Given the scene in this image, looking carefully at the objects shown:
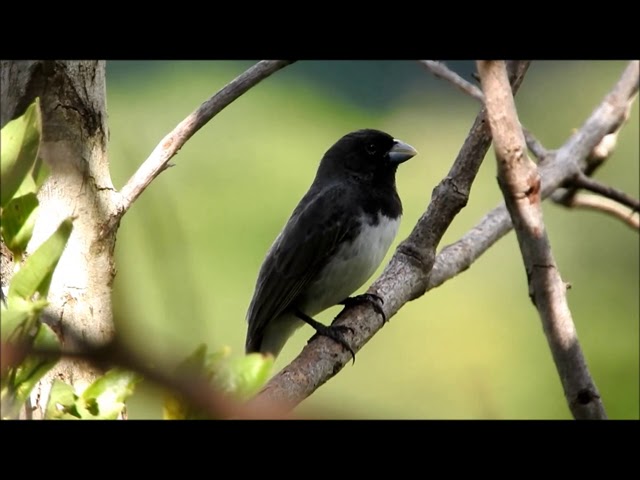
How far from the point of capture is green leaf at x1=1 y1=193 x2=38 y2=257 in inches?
47.8

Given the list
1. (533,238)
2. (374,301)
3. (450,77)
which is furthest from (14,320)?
(450,77)

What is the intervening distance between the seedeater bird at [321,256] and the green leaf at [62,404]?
1.83 meters

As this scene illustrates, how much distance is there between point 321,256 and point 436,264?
1.52 ft

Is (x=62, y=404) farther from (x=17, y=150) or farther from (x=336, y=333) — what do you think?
(x=336, y=333)

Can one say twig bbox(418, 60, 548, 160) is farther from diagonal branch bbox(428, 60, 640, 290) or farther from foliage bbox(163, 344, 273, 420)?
foliage bbox(163, 344, 273, 420)

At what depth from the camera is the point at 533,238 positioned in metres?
2.30

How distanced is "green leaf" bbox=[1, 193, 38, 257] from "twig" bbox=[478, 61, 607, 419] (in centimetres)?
114

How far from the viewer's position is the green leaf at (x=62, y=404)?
4.09ft

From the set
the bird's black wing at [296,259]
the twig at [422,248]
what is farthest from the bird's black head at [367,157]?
the twig at [422,248]

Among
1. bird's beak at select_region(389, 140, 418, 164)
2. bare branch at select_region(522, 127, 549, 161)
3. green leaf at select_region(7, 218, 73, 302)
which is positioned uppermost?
bare branch at select_region(522, 127, 549, 161)

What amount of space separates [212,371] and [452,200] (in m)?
2.11

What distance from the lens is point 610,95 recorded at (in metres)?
3.85

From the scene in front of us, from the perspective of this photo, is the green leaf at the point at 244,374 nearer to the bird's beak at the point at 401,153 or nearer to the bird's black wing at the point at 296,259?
the bird's black wing at the point at 296,259

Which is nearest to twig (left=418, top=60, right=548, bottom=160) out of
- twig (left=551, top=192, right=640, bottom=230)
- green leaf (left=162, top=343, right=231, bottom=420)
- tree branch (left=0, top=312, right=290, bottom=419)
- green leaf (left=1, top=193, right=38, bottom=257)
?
twig (left=551, top=192, right=640, bottom=230)
